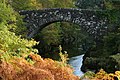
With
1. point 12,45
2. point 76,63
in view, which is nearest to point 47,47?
point 76,63

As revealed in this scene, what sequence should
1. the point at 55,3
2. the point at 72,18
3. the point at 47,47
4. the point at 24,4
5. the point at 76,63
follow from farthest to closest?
1. the point at 55,3
2. the point at 47,47
3. the point at 24,4
4. the point at 72,18
5. the point at 76,63

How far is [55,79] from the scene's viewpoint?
965cm

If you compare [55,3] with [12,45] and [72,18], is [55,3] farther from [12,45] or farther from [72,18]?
[12,45]

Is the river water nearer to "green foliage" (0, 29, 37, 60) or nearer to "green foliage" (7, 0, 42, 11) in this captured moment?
"green foliage" (7, 0, 42, 11)

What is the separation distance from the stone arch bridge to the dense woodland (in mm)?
940

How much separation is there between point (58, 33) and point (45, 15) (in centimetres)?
850

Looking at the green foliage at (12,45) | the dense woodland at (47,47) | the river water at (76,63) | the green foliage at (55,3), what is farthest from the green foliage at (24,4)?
the green foliage at (12,45)

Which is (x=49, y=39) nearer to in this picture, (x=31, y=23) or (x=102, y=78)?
(x=31, y=23)

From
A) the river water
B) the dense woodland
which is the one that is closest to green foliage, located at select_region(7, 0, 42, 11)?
the dense woodland

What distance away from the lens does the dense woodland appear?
934 cm

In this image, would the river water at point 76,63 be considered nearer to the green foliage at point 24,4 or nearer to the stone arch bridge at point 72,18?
the stone arch bridge at point 72,18

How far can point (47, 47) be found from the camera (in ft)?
146

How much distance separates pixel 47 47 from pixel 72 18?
7410 millimetres

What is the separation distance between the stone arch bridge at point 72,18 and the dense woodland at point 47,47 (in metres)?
0.94
